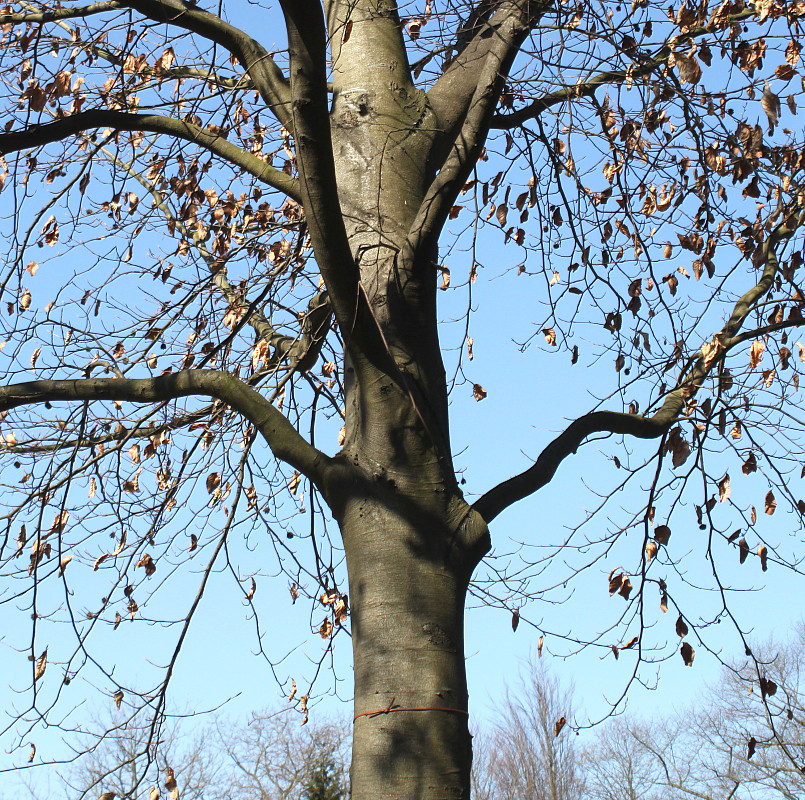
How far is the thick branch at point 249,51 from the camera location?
3.63m

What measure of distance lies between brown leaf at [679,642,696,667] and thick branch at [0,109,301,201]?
8.09ft

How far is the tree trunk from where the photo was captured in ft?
8.05

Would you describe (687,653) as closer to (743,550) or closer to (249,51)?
(743,550)

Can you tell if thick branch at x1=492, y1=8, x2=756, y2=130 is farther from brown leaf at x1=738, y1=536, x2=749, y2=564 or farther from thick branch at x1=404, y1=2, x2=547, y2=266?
brown leaf at x1=738, y1=536, x2=749, y2=564

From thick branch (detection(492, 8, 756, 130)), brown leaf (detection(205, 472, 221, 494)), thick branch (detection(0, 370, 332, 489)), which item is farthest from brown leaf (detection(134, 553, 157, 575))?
thick branch (detection(492, 8, 756, 130))

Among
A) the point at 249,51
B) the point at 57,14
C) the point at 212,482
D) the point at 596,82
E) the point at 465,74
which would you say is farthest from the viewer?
the point at 212,482

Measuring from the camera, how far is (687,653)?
3.75 meters

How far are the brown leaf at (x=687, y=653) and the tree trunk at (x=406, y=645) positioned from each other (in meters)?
1.41

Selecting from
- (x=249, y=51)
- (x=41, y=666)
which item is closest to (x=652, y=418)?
(x=249, y=51)

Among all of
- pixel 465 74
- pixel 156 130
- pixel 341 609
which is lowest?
pixel 341 609

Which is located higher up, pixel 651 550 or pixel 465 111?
pixel 465 111

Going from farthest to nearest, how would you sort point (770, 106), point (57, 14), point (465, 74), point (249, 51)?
1. point (465, 74)
2. point (249, 51)
3. point (57, 14)
4. point (770, 106)

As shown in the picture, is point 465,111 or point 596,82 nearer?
point 465,111

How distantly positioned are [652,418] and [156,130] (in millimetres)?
2379
